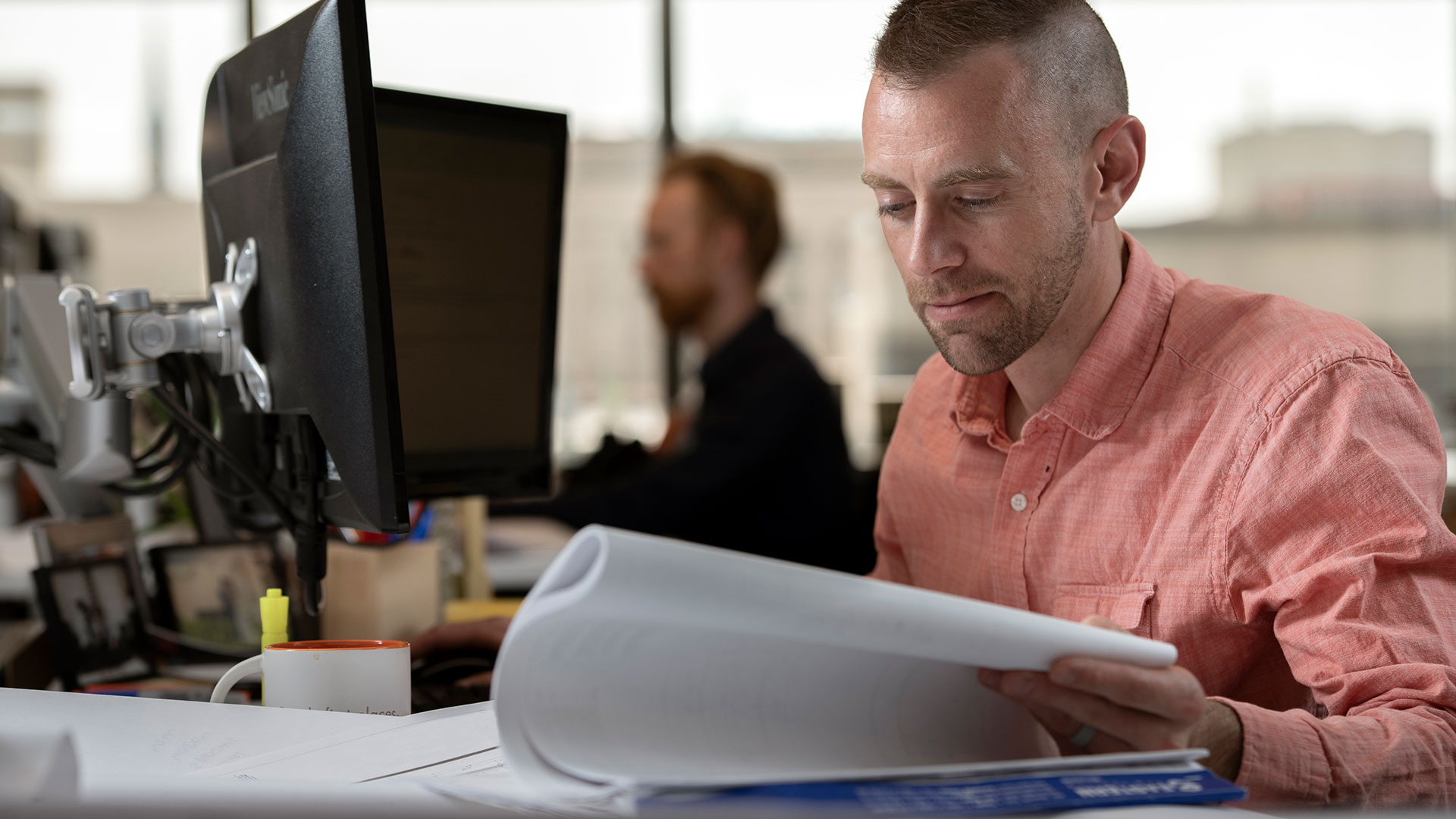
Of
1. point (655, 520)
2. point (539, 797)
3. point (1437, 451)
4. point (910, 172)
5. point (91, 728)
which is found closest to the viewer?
point (539, 797)

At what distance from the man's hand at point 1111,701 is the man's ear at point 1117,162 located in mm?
571

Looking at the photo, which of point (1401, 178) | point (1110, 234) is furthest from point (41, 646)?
point (1401, 178)

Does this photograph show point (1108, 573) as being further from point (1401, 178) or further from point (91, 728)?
point (1401, 178)

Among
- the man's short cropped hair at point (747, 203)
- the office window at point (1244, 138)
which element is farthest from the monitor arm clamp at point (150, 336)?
the office window at point (1244, 138)

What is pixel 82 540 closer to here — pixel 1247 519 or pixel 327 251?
pixel 327 251

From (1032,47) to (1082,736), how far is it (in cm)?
62

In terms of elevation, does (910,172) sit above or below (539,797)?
above

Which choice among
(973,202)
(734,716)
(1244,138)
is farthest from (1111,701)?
(1244,138)

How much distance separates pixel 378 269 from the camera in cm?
86

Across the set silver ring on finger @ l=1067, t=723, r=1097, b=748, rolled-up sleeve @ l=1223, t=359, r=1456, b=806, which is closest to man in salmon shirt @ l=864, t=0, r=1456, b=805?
rolled-up sleeve @ l=1223, t=359, r=1456, b=806

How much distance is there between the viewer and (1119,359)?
3.69 feet

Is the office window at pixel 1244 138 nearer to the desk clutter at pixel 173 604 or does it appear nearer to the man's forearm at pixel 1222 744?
the desk clutter at pixel 173 604

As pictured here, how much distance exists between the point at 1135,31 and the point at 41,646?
13.2 ft

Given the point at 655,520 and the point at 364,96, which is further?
the point at 655,520
